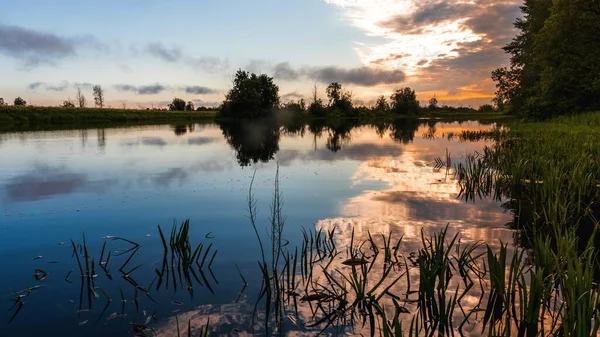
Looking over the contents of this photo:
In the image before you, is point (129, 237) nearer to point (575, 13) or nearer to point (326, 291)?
point (326, 291)

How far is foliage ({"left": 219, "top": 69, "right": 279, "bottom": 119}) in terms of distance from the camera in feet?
325

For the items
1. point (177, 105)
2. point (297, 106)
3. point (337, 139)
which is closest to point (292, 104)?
point (297, 106)

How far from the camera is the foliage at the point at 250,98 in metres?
98.9

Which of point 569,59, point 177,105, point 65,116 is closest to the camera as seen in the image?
point 569,59

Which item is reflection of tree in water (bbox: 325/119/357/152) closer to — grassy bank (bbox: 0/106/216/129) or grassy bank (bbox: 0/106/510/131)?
grassy bank (bbox: 0/106/510/131)

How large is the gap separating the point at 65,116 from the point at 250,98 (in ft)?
134

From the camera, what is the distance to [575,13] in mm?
40094

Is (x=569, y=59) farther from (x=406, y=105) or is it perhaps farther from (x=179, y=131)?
(x=406, y=105)

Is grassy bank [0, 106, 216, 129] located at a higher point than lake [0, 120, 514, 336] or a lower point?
higher

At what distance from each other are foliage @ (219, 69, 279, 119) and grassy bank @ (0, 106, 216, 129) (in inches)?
845

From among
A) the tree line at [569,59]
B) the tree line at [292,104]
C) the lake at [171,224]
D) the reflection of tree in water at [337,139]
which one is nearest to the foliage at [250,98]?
the tree line at [292,104]

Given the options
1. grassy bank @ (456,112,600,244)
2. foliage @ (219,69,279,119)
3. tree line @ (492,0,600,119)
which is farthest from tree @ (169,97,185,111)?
grassy bank @ (456,112,600,244)

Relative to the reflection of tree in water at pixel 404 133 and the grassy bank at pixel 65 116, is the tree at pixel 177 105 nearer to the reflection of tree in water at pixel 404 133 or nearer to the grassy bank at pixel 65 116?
the grassy bank at pixel 65 116

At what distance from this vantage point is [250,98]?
9881cm
